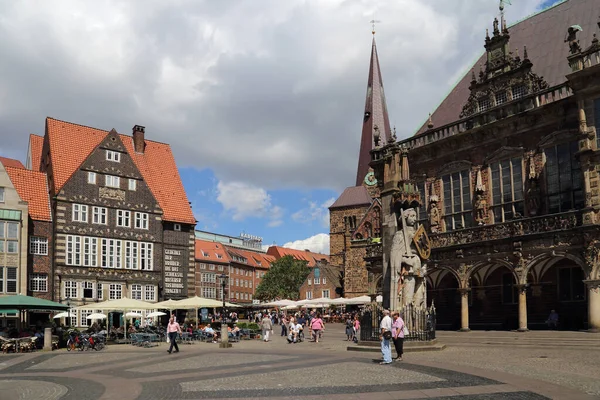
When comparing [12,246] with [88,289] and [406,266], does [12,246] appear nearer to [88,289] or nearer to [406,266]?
[88,289]

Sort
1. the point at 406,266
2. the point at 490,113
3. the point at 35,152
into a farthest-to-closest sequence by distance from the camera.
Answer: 1. the point at 35,152
2. the point at 490,113
3. the point at 406,266

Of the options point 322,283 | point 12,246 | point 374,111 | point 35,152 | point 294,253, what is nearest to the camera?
point 12,246

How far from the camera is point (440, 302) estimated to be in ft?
136

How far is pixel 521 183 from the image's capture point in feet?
117

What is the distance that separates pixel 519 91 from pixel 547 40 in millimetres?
5258

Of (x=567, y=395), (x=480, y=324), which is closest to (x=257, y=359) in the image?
(x=567, y=395)

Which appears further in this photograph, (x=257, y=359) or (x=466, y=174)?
(x=466, y=174)

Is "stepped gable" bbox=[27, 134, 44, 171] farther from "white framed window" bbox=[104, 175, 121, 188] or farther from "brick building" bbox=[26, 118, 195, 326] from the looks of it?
"white framed window" bbox=[104, 175, 121, 188]

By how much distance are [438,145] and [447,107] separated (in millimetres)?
6799

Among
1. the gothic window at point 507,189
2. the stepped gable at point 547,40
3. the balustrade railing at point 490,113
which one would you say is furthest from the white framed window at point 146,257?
the gothic window at point 507,189

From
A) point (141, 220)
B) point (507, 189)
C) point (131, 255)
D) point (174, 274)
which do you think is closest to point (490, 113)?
point (507, 189)

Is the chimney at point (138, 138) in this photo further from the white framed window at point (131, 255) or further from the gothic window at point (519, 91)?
the gothic window at point (519, 91)

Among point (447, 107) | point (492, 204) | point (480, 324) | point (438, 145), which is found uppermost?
point (447, 107)

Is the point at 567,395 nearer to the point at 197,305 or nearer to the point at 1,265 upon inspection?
the point at 197,305
